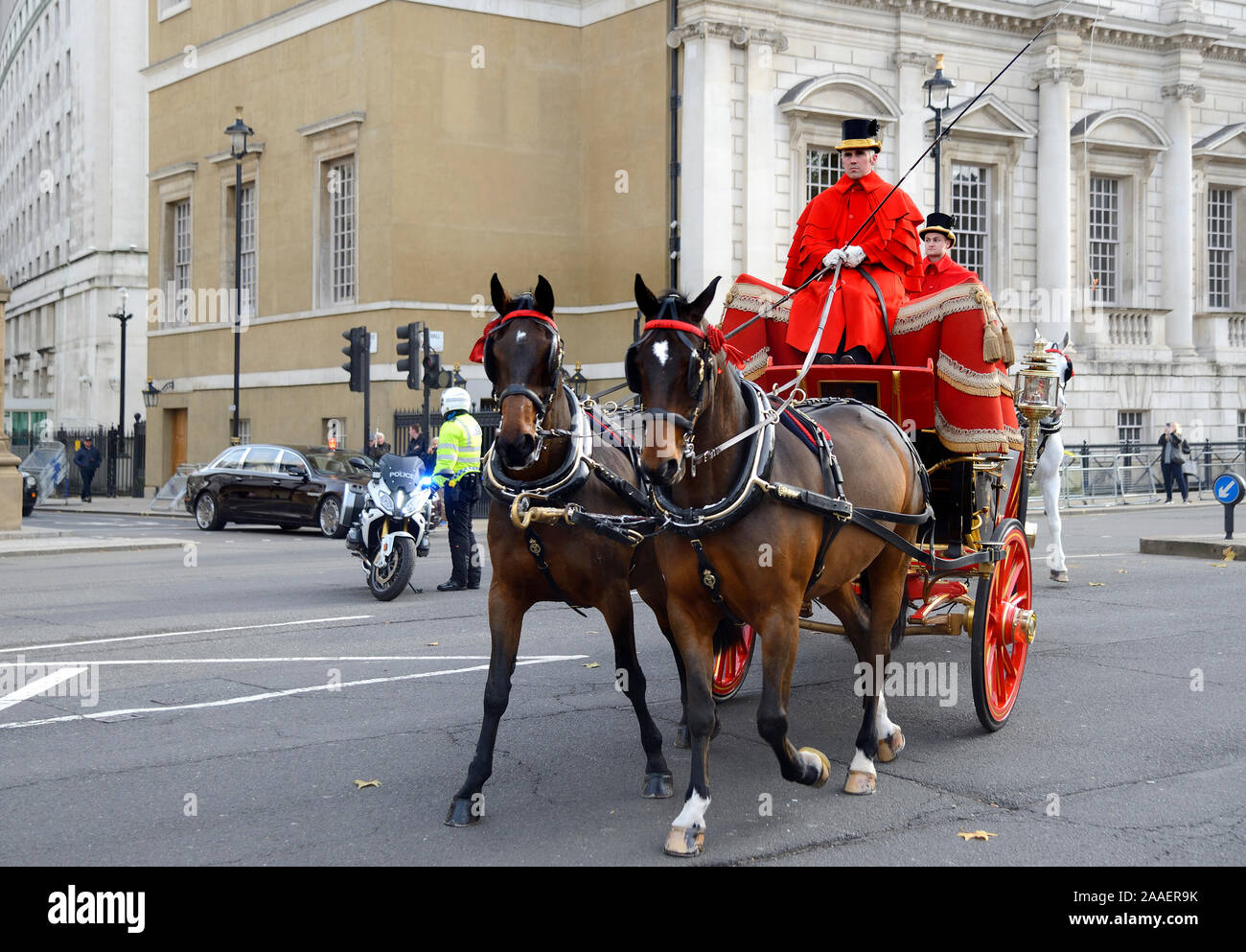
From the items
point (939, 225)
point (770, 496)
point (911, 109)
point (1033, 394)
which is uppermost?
point (911, 109)

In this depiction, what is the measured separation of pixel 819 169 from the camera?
3409 centimetres

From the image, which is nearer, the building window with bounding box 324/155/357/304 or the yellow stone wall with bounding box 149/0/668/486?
the yellow stone wall with bounding box 149/0/668/486

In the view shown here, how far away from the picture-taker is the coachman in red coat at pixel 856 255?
7793mm

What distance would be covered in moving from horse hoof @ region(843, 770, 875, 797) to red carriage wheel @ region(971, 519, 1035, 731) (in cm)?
118

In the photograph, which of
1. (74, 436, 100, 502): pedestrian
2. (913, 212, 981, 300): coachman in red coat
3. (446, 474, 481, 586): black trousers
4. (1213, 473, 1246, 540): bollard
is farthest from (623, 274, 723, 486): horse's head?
(74, 436, 100, 502): pedestrian

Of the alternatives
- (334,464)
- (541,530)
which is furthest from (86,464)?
(541,530)

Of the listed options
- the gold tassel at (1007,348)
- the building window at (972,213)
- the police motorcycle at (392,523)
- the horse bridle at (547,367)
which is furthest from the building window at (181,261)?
the horse bridle at (547,367)

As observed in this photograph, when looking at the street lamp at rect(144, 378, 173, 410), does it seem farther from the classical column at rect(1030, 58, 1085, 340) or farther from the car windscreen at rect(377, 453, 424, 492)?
the car windscreen at rect(377, 453, 424, 492)

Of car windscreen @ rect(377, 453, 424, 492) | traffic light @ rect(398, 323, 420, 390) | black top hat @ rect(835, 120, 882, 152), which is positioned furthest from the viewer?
traffic light @ rect(398, 323, 420, 390)

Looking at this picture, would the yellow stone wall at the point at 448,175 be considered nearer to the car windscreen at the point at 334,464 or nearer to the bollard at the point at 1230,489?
the car windscreen at the point at 334,464

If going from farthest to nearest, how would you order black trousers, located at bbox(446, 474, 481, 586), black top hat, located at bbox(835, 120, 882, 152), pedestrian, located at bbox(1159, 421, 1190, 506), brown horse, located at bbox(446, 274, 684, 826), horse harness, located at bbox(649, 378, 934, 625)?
pedestrian, located at bbox(1159, 421, 1190, 506)
black trousers, located at bbox(446, 474, 481, 586)
black top hat, located at bbox(835, 120, 882, 152)
brown horse, located at bbox(446, 274, 684, 826)
horse harness, located at bbox(649, 378, 934, 625)

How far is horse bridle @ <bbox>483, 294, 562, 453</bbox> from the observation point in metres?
5.49

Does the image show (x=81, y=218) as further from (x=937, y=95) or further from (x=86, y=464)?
(x=937, y=95)

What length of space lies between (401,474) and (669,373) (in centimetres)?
917
